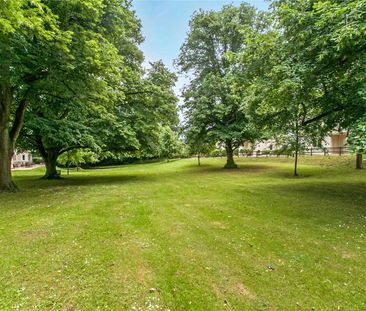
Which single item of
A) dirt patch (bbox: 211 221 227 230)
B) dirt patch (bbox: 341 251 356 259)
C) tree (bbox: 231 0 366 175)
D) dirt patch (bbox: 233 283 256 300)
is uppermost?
tree (bbox: 231 0 366 175)

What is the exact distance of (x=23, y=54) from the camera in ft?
29.8

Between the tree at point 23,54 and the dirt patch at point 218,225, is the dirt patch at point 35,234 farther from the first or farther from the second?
the tree at point 23,54

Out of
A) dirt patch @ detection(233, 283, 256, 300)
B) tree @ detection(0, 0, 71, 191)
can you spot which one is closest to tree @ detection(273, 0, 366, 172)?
dirt patch @ detection(233, 283, 256, 300)

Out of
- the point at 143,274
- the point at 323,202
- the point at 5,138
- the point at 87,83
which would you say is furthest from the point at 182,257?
the point at 5,138

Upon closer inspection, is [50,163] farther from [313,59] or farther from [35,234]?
[313,59]

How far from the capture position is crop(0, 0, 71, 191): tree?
6672mm

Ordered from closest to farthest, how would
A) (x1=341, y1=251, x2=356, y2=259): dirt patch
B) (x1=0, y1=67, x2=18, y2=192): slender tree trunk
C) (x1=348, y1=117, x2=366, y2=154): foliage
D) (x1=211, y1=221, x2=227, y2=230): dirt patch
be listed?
(x1=341, y1=251, x2=356, y2=259): dirt patch → (x1=348, y1=117, x2=366, y2=154): foliage → (x1=211, y1=221, x2=227, y2=230): dirt patch → (x1=0, y1=67, x2=18, y2=192): slender tree trunk

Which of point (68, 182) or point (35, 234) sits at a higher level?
point (35, 234)

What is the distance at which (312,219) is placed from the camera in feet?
23.6

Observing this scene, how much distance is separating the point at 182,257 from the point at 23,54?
8821 mm

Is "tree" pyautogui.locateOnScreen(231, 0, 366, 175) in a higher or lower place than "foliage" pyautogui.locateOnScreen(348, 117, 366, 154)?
higher

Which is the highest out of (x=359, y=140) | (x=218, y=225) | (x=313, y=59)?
(x=313, y=59)

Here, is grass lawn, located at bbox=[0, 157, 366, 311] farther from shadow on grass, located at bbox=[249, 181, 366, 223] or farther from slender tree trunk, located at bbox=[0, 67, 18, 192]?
slender tree trunk, located at bbox=[0, 67, 18, 192]

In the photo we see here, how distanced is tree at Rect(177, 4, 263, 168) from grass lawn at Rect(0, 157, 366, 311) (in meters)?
15.1
